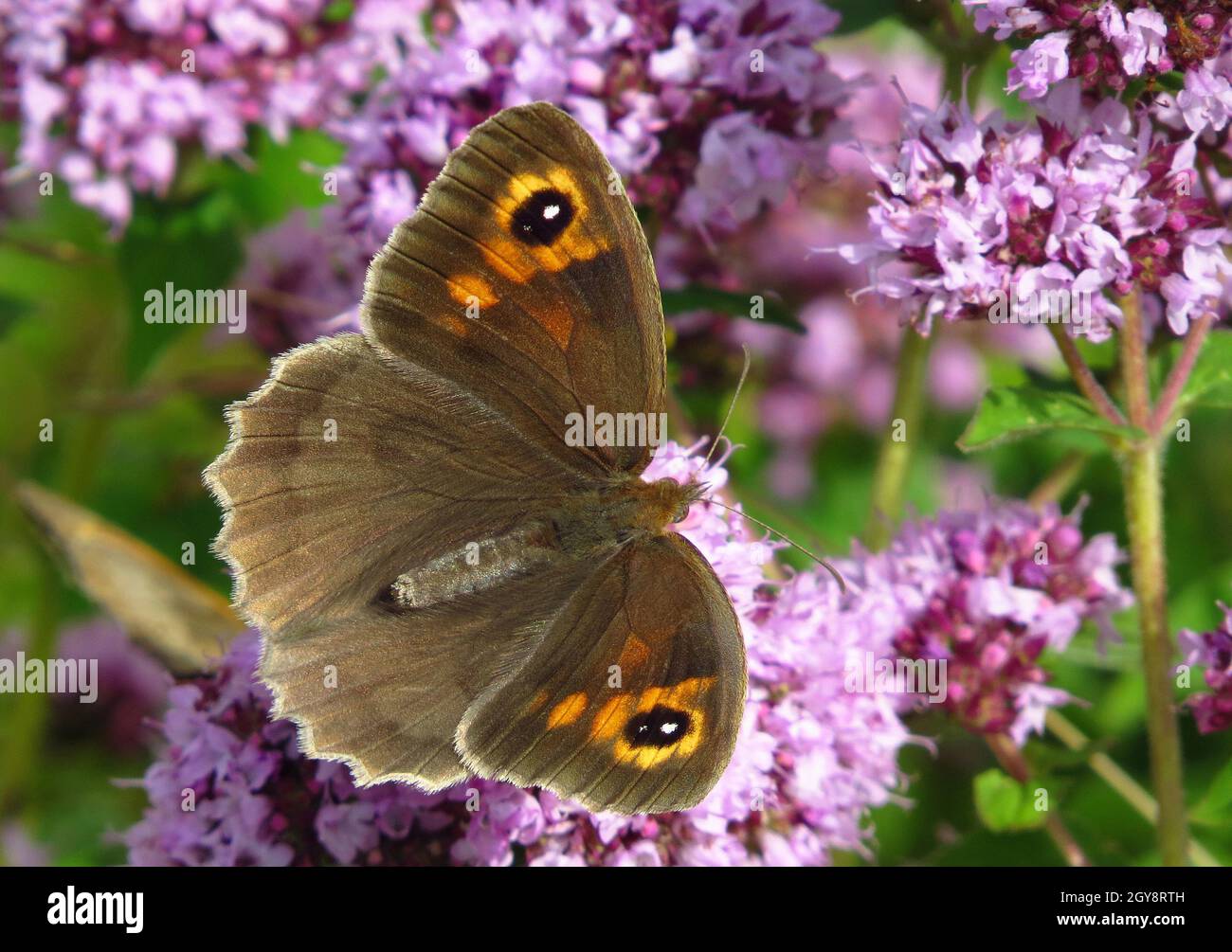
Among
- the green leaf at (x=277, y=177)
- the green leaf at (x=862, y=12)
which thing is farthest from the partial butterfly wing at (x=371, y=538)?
the green leaf at (x=277, y=177)

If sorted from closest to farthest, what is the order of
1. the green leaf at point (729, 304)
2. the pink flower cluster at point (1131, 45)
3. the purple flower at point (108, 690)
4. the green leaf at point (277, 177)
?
the pink flower cluster at point (1131, 45)
the green leaf at point (729, 304)
the green leaf at point (277, 177)
the purple flower at point (108, 690)

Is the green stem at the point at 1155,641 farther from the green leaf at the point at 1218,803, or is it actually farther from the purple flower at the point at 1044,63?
the purple flower at the point at 1044,63

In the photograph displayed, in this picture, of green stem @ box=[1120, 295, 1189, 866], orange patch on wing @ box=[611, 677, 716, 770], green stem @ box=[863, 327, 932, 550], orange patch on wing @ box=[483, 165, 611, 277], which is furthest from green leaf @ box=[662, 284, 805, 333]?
orange patch on wing @ box=[611, 677, 716, 770]

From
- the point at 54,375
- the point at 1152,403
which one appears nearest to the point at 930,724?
the point at 1152,403

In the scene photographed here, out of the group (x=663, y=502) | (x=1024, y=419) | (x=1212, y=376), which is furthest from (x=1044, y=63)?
(x=663, y=502)

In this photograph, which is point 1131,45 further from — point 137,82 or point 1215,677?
point 137,82
